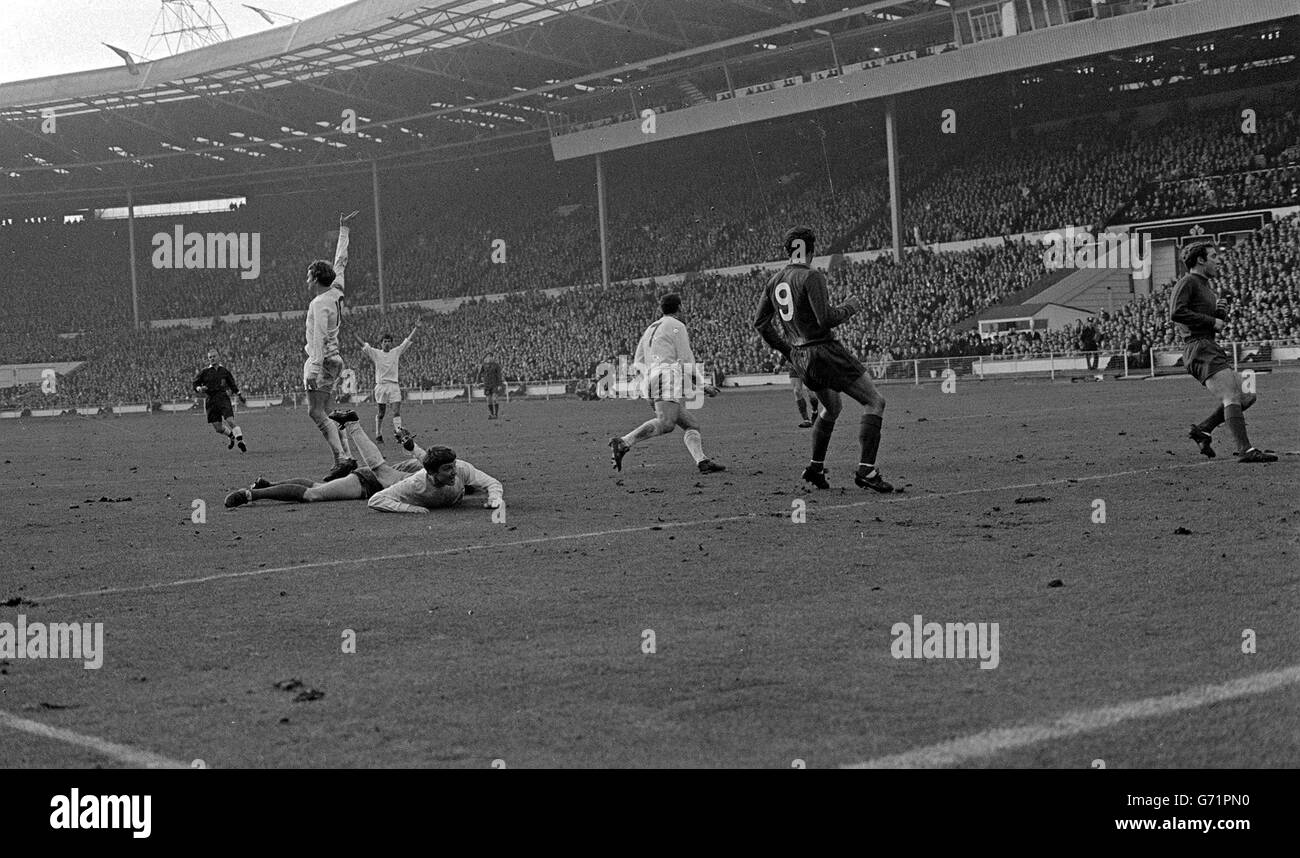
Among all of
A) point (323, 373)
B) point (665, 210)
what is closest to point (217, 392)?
point (323, 373)

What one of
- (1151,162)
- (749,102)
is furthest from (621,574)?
(749,102)

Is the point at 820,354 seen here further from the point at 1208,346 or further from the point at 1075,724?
the point at 1075,724

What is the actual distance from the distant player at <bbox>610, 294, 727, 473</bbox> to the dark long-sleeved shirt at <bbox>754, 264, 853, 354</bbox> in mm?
2342

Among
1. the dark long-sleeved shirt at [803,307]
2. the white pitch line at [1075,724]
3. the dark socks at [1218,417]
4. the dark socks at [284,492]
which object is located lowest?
the white pitch line at [1075,724]

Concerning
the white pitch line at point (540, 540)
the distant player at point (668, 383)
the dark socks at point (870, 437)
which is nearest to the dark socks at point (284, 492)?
the distant player at point (668, 383)

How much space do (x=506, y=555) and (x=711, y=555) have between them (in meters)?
1.22

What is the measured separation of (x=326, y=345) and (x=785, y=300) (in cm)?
489

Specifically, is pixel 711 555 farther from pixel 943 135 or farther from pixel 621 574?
pixel 943 135

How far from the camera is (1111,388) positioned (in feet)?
90.9

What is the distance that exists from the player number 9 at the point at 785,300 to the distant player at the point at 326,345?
14.5ft

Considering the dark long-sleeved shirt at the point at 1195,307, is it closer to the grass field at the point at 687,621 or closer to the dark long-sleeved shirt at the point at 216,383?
the grass field at the point at 687,621
